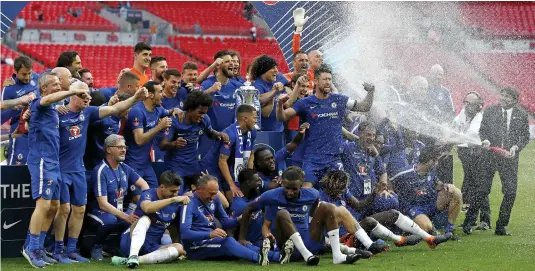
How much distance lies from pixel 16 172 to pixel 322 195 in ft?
9.74

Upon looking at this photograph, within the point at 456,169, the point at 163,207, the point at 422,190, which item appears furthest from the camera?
the point at 456,169

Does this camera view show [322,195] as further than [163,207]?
Yes

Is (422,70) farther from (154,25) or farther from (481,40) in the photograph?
(154,25)

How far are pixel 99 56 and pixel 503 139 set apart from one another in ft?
74.3

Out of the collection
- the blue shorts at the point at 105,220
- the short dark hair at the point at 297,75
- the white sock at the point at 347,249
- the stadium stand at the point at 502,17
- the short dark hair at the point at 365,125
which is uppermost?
the stadium stand at the point at 502,17

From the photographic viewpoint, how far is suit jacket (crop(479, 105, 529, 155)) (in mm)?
11797

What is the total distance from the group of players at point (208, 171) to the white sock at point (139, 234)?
0.01 m

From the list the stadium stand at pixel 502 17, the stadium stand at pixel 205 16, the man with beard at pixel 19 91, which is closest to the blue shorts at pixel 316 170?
the man with beard at pixel 19 91

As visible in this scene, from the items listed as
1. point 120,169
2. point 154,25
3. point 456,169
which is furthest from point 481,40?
point 154,25

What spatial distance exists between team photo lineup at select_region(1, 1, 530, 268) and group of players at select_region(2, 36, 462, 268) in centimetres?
2

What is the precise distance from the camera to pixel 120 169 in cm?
960

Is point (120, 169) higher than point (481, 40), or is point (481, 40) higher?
point (481, 40)

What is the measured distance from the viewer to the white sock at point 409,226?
33.0ft

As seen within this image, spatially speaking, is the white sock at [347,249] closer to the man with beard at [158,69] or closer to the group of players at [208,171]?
the group of players at [208,171]
